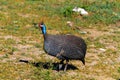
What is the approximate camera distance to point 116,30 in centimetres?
1460

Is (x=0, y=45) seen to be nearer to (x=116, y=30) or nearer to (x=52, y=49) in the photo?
(x=52, y=49)

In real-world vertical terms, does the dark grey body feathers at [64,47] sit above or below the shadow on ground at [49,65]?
above

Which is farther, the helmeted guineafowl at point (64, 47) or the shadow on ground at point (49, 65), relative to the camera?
the shadow on ground at point (49, 65)

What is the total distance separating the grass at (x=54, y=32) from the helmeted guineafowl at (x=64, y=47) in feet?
1.52

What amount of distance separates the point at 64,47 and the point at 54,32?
4404 millimetres

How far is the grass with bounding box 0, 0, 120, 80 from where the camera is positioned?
9609 millimetres

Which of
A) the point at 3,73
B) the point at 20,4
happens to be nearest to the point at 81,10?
the point at 20,4

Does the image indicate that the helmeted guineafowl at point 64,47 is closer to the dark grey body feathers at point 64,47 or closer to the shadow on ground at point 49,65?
the dark grey body feathers at point 64,47

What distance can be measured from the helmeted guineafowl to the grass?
1.52ft

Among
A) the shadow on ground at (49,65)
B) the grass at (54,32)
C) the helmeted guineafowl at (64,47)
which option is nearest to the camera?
the helmeted guineafowl at (64,47)

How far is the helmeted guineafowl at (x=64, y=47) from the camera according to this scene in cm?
917

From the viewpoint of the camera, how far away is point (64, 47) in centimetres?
930

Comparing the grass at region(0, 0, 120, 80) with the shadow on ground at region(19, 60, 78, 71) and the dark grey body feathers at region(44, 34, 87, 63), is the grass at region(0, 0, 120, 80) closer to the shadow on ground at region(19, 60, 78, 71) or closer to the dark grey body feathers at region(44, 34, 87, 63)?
the shadow on ground at region(19, 60, 78, 71)

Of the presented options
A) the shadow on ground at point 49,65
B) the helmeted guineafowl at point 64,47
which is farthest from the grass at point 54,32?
the helmeted guineafowl at point 64,47
